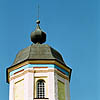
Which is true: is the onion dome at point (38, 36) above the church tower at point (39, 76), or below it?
above

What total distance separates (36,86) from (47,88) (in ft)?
2.45

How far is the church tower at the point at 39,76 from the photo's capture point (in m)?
28.9

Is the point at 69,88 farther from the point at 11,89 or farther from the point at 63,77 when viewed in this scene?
the point at 11,89

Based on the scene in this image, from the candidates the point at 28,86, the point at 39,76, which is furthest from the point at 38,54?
the point at 28,86

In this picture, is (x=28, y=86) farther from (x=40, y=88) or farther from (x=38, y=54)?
(x=38, y=54)

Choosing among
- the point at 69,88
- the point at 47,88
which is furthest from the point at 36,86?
the point at 69,88

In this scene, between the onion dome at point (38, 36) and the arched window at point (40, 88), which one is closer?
the arched window at point (40, 88)

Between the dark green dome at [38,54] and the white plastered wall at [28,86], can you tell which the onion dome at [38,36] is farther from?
the white plastered wall at [28,86]

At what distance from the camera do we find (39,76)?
29.4 meters

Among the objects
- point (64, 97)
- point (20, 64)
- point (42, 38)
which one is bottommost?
point (64, 97)

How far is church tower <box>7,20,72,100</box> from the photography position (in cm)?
2886

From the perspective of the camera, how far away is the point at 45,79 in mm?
29391

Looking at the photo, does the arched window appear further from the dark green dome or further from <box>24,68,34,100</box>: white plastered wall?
the dark green dome

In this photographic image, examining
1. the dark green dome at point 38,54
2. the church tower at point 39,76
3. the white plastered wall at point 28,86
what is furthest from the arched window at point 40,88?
the dark green dome at point 38,54
